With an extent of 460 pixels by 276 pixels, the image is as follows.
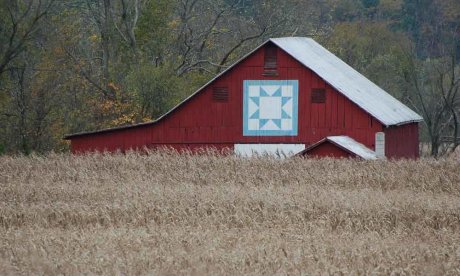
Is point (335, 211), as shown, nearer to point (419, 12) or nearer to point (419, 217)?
point (419, 217)

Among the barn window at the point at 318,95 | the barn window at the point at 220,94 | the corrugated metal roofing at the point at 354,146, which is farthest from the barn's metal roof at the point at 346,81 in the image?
the barn window at the point at 220,94

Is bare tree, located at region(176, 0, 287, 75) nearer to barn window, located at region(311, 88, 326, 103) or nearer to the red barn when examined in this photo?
the red barn

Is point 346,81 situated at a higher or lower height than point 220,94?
higher

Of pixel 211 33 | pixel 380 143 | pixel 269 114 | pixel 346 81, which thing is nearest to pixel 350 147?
pixel 380 143

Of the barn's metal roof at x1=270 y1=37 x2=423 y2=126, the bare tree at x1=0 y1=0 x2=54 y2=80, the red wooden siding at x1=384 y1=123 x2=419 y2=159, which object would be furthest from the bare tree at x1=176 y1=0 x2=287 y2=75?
the bare tree at x1=0 y1=0 x2=54 y2=80

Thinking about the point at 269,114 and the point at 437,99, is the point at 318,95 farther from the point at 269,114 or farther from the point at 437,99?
the point at 437,99

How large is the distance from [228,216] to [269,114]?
17.2m

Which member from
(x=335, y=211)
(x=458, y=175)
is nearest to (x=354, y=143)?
(x=458, y=175)

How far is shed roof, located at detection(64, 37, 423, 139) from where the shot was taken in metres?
34.1

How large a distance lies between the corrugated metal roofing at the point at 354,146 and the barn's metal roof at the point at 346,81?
103 centimetres

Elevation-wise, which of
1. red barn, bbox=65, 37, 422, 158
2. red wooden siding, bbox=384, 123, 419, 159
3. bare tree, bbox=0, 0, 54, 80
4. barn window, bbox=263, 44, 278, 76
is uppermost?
bare tree, bbox=0, 0, 54, 80

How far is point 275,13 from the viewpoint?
1884 inches

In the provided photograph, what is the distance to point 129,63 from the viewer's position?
46.0 meters

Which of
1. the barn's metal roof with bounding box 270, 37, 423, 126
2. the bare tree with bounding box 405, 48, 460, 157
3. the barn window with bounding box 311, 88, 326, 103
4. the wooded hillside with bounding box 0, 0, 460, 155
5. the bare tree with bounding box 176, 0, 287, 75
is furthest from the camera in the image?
the bare tree with bounding box 176, 0, 287, 75
